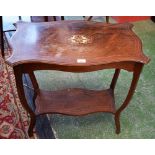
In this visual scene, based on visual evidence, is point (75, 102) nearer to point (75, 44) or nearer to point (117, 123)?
point (117, 123)

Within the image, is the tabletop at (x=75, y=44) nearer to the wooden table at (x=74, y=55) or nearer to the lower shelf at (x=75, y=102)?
the wooden table at (x=74, y=55)

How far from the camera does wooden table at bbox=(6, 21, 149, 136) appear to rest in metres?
1.38

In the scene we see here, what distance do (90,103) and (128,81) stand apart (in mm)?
681

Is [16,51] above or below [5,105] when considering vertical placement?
above

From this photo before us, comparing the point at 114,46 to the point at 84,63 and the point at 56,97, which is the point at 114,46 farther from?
the point at 56,97

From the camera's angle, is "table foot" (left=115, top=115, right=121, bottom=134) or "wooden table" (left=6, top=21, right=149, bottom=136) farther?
"table foot" (left=115, top=115, right=121, bottom=134)

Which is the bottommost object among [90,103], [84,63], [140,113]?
[140,113]

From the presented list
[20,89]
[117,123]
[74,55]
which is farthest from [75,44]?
[117,123]

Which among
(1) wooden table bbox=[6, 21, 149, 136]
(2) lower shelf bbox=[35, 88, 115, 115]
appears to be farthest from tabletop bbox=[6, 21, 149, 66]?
(2) lower shelf bbox=[35, 88, 115, 115]

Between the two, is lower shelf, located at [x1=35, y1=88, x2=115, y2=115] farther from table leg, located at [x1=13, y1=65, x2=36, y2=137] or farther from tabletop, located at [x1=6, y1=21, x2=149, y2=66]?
tabletop, located at [x1=6, y1=21, x2=149, y2=66]
